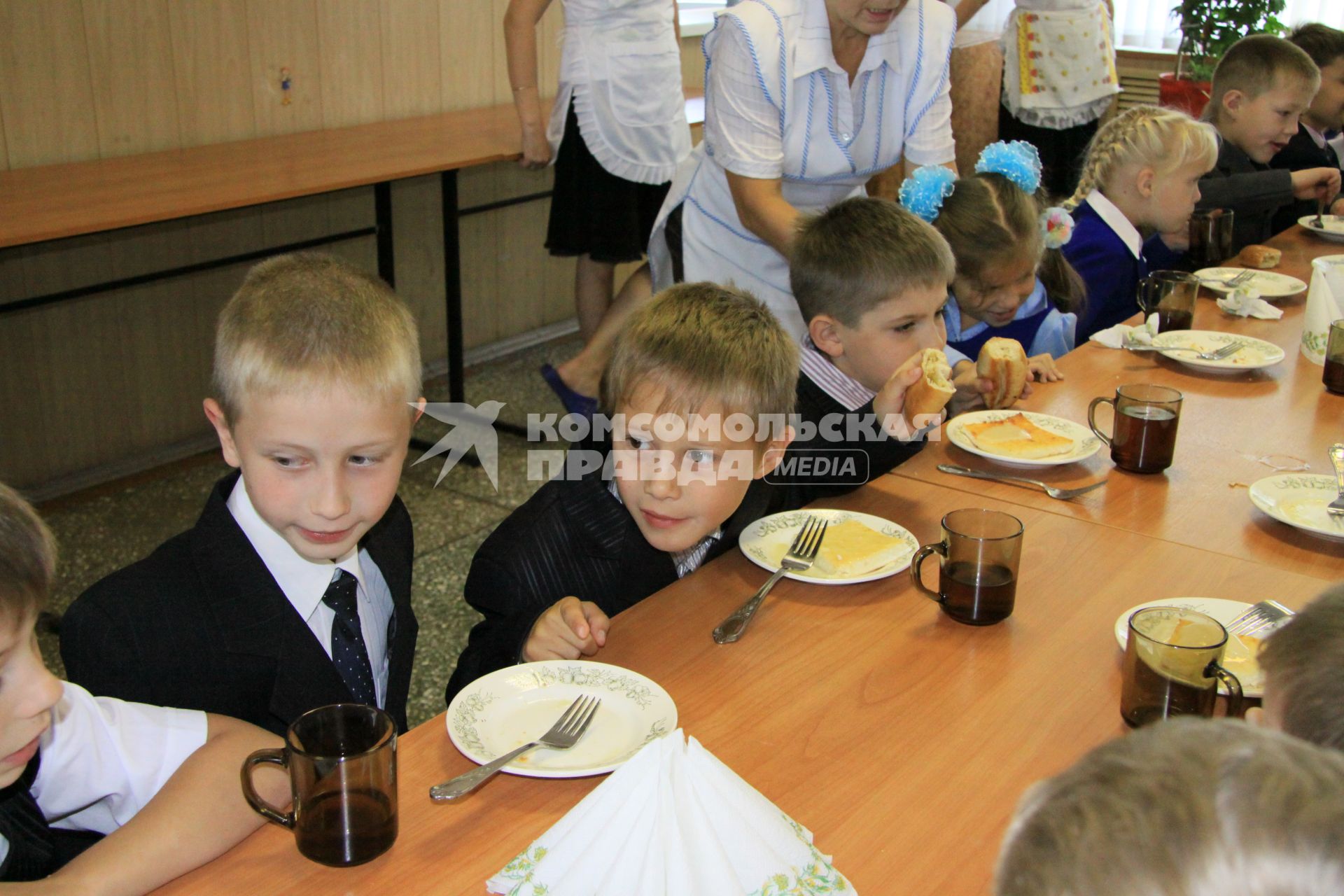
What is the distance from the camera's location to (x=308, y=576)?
1.40 meters

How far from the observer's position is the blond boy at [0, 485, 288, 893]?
91 centimetres

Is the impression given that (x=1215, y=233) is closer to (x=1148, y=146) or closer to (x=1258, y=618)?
(x=1148, y=146)

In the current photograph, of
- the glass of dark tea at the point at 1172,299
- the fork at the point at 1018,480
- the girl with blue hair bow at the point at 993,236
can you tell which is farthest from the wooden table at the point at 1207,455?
the girl with blue hair bow at the point at 993,236

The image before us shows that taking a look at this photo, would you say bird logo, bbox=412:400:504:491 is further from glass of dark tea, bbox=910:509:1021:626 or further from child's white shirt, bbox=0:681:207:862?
child's white shirt, bbox=0:681:207:862

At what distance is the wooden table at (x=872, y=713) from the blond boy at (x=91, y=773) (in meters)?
0.04

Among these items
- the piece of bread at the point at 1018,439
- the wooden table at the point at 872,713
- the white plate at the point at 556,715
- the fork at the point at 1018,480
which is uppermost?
the piece of bread at the point at 1018,439

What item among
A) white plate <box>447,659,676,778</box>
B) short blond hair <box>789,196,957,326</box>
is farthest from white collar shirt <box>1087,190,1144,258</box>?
white plate <box>447,659,676,778</box>

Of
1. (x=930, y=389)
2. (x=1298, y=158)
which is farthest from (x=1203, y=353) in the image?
(x=1298, y=158)

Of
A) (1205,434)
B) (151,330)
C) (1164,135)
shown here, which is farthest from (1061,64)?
(151,330)

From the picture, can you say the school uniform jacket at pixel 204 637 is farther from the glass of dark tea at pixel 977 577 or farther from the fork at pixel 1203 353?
the fork at pixel 1203 353

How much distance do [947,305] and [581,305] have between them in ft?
4.77

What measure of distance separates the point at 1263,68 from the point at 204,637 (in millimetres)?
3531

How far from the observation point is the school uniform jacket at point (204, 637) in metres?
1.25

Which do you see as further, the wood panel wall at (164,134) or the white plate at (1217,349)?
the wood panel wall at (164,134)
